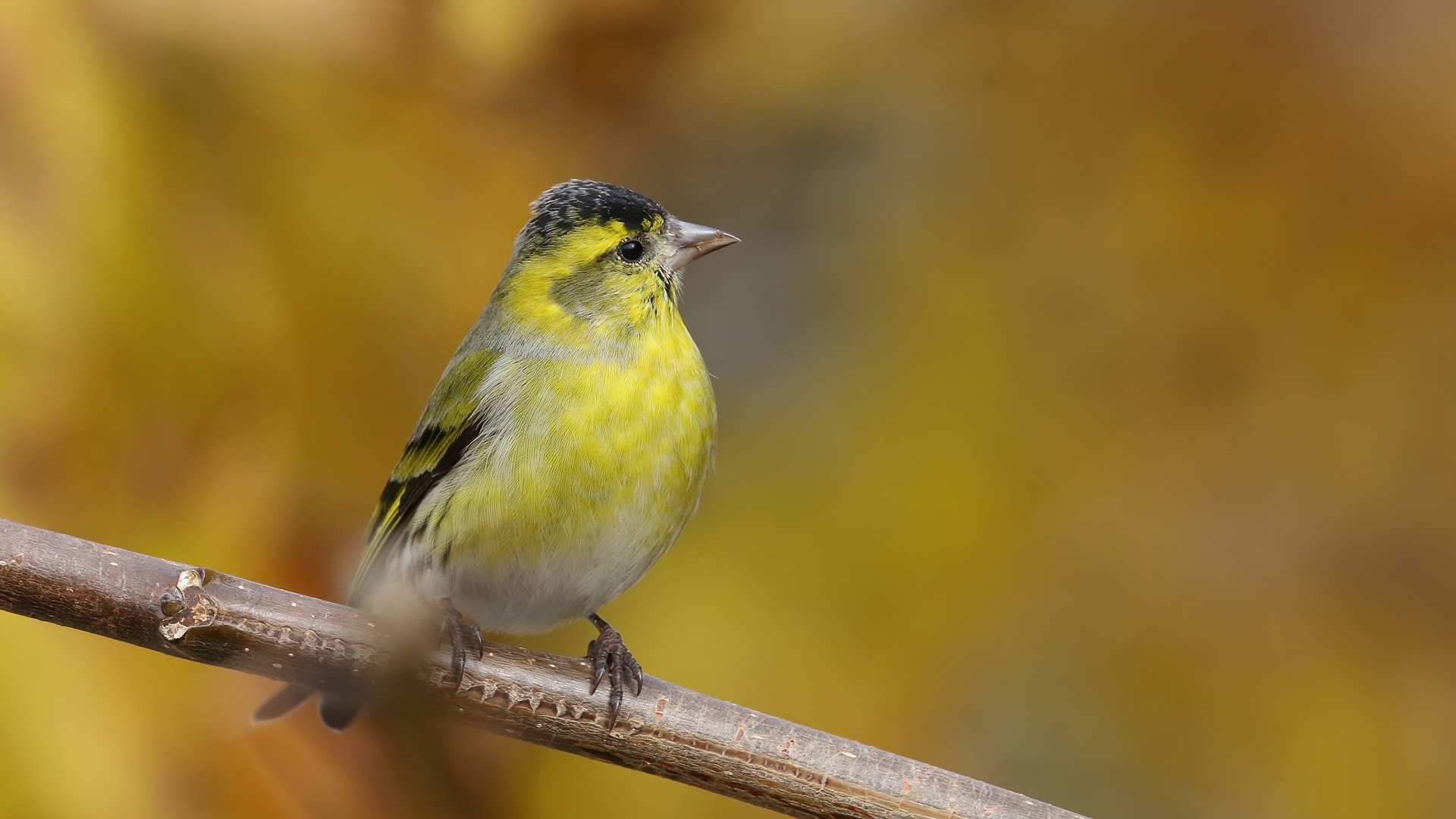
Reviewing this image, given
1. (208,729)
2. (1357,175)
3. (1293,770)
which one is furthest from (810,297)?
(208,729)

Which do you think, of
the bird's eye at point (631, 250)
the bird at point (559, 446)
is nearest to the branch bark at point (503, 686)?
the bird at point (559, 446)

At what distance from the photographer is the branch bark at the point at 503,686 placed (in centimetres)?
237

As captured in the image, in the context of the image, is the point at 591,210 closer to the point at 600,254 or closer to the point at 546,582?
the point at 600,254

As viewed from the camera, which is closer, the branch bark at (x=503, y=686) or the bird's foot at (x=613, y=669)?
the branch bark at (x=503, y=686)

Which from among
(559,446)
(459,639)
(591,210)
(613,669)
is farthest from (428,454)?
(613,669)

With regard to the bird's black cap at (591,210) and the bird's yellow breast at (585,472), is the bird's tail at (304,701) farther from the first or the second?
the bird's black cap at (591,210)

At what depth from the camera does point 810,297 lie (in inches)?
168

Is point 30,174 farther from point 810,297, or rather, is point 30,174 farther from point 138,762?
point 810,297

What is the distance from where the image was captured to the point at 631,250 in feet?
11.7

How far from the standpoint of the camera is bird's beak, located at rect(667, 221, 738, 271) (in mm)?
3574

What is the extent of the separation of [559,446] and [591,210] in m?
0.76

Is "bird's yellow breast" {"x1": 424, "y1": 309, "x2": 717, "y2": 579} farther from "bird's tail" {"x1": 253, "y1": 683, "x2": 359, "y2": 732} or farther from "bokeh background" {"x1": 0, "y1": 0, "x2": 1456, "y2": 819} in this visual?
"bird's tail" {"x1": 253, "y1": 683, "x2": 359, "y2": 732}

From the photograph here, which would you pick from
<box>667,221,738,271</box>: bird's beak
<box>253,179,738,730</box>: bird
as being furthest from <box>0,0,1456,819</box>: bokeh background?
<box>667,221,738,271</box>: bird's beak

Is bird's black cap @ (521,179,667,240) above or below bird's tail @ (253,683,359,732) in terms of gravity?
above
